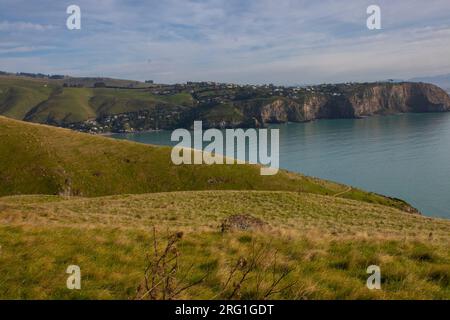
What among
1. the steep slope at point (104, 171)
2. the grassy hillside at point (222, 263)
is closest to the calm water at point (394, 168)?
the steep slope at point (104, 171)

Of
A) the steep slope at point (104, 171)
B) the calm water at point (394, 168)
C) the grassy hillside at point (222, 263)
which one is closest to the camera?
the grassy hillside at point (222, 263)

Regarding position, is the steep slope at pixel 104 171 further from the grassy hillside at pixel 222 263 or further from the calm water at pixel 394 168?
the grassy hillside at pixel 222 263

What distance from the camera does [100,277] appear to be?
8109mm

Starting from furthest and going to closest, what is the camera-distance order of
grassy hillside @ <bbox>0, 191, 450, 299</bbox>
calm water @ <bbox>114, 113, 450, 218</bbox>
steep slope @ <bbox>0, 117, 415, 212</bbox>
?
calm water @ <bbox>114, 113, 450, 218</bbox> < steep slope @ <bbox>0, 117, 415, 212</bbox> < grassy hillside @ <bbox>0, 191, 450, 299</bbox>

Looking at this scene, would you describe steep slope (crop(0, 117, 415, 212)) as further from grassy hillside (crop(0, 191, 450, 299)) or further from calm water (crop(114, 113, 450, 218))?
grassy hillside (crop(0, 191, 450, 299))

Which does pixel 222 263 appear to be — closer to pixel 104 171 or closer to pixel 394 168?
pixel 104 171

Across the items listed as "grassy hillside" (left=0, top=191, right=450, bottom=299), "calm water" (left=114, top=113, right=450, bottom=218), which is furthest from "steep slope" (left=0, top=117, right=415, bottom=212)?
"grassy hillside" (left=0, top=191, right=450, bottom=299)

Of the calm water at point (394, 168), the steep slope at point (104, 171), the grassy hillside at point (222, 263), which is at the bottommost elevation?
the calm water at point (394, 168)

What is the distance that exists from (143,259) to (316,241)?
5.64 meters

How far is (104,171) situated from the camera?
2832 inches

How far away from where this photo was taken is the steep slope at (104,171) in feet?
219

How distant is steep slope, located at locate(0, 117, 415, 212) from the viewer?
6675 cm

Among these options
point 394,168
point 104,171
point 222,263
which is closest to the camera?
point 222,263

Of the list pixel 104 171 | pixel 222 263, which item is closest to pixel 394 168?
pixel 104 171
